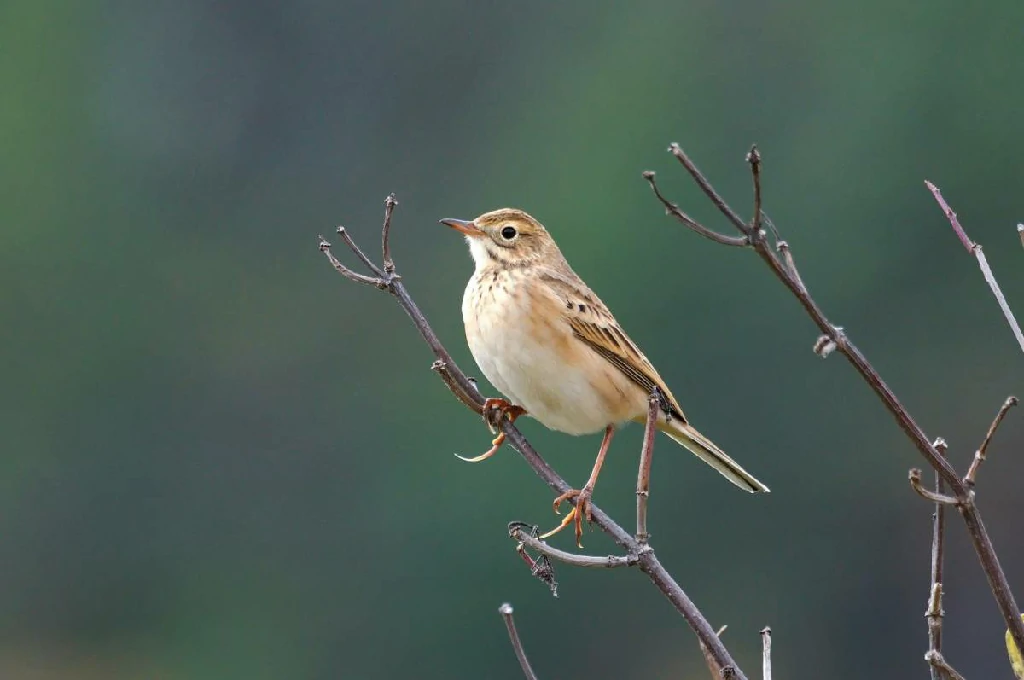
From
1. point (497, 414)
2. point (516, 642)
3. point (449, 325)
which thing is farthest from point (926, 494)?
point (449, 325)

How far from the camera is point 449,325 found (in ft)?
105

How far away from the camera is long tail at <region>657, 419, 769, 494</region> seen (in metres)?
5.81

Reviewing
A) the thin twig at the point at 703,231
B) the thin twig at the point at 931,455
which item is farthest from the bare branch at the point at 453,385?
the thin twig at the point at 931,455

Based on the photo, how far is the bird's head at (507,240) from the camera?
21.8ft

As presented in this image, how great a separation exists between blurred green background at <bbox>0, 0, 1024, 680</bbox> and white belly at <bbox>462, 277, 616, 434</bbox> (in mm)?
20721

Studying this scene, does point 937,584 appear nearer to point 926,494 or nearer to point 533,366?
point 926,494

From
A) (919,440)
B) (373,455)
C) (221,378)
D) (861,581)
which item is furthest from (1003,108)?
(919,440)

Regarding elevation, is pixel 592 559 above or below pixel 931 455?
above

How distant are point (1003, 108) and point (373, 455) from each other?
53.0ft

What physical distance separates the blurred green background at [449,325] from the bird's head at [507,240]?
2008cm

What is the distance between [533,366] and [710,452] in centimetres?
71

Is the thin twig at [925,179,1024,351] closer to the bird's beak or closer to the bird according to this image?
the bird

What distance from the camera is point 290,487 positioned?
3716cm

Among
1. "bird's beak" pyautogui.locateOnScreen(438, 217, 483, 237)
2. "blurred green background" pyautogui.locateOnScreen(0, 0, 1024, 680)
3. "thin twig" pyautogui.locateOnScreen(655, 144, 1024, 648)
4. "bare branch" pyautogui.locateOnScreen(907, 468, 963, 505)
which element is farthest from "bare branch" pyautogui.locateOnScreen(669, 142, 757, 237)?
"blurred green background" pyautogui.locateOnScreen(0, 0, 1024, 680)
